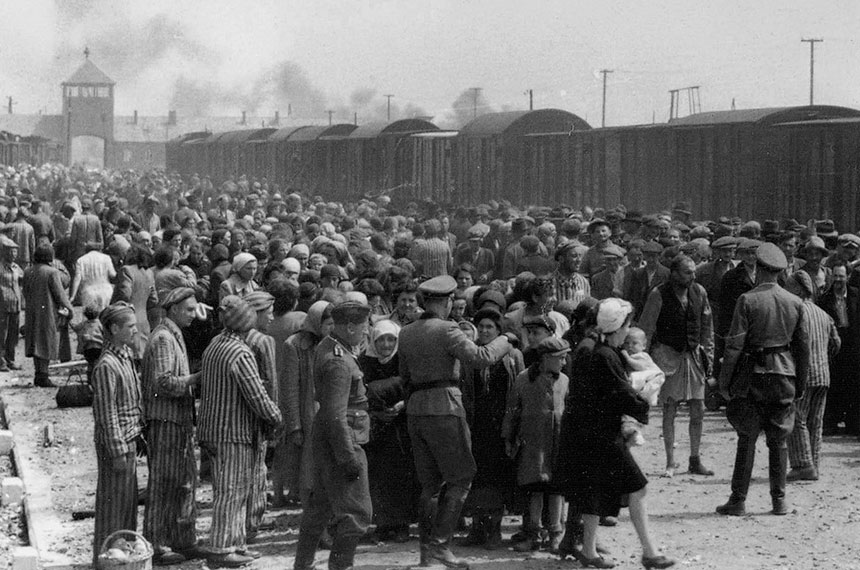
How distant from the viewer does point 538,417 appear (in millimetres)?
7918

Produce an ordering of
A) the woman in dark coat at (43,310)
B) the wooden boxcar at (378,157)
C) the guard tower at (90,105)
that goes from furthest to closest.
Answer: the guard tower at (90,105), the wooden boxcar at (378,157), the woman in dark coat at (43,310)

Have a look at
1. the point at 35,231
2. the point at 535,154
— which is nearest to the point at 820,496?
the point at 35,231

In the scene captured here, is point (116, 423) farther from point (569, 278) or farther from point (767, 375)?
point (569, 278)

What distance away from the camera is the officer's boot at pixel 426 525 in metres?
7.69

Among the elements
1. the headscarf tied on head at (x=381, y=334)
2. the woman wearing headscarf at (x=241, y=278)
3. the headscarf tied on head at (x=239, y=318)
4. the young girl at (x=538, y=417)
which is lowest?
the young girl at (x=538, y=417)

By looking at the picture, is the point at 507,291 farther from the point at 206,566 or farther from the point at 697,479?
the point at 206,566

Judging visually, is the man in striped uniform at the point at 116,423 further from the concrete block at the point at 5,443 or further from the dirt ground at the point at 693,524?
the concrete block at the point at 5,443

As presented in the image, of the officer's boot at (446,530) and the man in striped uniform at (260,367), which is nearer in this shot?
the officer's boot at (446,530)

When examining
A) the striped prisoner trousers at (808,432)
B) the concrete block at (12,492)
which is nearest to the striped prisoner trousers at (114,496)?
the concrete block at (12,492)

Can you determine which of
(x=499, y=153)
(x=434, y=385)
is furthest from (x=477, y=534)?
(x=499, y=153)

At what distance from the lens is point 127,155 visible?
10500 cm

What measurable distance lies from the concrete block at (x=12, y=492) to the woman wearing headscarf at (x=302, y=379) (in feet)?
8.39

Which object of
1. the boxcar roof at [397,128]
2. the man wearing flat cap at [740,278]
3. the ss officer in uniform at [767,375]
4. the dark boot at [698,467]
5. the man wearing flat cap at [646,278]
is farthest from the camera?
the boxcar roof at [397,128]

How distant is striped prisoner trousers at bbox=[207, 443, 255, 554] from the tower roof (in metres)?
104
